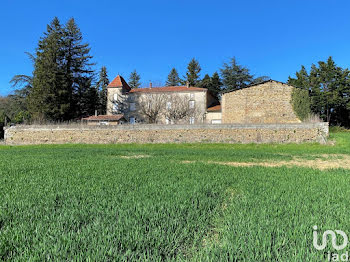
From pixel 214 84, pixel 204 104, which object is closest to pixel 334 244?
pixel 204 104

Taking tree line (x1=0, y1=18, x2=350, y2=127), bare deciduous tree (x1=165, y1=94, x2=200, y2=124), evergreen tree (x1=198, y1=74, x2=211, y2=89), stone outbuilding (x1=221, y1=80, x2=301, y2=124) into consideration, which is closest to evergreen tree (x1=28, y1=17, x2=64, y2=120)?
tree line (x1=0, y1=18, x2=350, y2=127)

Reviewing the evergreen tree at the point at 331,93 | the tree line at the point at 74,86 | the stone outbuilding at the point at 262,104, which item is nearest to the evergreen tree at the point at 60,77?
the tree line at the point at 74,86

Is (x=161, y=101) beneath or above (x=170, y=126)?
above

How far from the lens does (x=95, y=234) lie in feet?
7.60

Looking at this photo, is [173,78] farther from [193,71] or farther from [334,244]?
[334,244]

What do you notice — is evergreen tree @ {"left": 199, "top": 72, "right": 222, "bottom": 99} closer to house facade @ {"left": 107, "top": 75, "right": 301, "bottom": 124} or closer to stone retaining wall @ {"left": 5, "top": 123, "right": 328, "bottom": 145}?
house facade @ {"left": 107, "top": 75, "right": 301, "bottom": 124}

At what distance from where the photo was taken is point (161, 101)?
34500mm

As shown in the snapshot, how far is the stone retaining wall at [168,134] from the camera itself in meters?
18.6

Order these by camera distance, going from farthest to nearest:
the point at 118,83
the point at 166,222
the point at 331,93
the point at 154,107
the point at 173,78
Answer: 1. the point at 173,78
2. the point at 118,83
3. the point at 331,93
4. the point at 154,107
5. the point at 166,222

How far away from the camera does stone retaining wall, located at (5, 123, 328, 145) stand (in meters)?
18.6

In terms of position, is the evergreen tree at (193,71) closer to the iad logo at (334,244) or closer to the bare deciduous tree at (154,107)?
the bare deciduous tree at (154,107)

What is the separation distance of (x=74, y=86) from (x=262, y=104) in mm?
31163

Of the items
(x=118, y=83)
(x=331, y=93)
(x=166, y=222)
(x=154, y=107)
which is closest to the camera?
(x=166, y=222)

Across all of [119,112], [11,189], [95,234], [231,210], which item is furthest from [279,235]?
[119,112]
